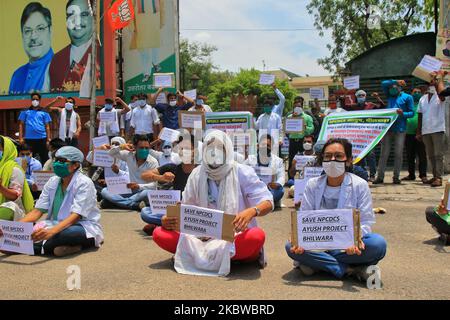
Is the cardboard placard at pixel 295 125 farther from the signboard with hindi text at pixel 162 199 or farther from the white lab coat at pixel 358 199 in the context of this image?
the white lab coat at pixel 358 199

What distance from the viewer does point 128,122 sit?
12430mm

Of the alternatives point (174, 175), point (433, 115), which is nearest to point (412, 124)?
point (433, 115)

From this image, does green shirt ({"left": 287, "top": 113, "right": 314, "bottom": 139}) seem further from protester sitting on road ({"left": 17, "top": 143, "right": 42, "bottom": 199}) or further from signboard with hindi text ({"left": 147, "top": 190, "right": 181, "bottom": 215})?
signboard with hindi text ({"left": 147, "top": 190, "right": 181, "bottom": 215})

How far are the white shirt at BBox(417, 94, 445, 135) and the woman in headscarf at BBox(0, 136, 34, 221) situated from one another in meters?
7.30

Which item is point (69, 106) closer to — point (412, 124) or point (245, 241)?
point (412, 124)

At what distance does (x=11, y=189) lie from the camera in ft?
18.9

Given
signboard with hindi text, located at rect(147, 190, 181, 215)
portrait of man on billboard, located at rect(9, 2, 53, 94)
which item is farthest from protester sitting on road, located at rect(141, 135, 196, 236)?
portrait of man on billboard, located at rect(9, 2, 53, 94)

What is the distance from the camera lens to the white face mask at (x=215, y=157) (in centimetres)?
448

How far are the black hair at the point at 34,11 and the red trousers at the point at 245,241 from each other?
1665cm

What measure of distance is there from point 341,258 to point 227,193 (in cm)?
113

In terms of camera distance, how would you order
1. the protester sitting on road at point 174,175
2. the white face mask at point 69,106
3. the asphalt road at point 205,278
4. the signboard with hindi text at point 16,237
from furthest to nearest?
the white face mask at point 69,106 < the protester sitting on road at point 174,175 < the signboard with hindi text at point 16,237 < the asphalt road at point 205,278

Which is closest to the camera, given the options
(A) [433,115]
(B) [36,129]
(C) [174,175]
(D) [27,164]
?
(C) [174,175]

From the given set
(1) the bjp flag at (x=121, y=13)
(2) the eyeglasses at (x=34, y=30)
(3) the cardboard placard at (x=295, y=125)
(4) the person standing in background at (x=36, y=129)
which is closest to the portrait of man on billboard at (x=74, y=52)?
(2) the eyeglasses at (x=34, y=30)

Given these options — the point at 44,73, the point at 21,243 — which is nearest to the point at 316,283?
the point at 21,243
